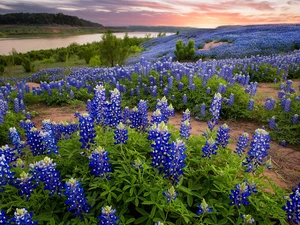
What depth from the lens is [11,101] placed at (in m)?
8.53

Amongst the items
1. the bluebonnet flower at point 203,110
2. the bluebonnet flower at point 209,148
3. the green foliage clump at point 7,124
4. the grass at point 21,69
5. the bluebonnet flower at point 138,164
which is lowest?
the grass at point 21,69

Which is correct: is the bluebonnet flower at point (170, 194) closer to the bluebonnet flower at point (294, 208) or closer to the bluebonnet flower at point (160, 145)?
the bluebonnet flower at point (160, 145)

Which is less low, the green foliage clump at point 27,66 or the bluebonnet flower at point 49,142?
the bluebonnet flower at point 49,142

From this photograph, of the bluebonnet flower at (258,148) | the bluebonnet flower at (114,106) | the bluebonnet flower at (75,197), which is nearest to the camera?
the bluebonnet flower at (75,197)

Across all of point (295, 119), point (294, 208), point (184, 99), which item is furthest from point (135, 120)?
point (295, 119)

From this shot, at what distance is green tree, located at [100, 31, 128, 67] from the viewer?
1562 cm

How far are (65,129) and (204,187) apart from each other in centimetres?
189

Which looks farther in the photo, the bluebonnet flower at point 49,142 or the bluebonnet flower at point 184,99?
the bluebonnet flower at point 184,99

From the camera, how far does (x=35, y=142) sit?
314cm

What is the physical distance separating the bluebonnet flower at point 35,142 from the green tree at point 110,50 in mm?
13091

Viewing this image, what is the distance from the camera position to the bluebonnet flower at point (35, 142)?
3137mm

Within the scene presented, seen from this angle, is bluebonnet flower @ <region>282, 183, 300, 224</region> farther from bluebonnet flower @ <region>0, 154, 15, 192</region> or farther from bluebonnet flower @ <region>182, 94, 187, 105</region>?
bluebonnet flower @ <region>182, 94, 187, 105</region>

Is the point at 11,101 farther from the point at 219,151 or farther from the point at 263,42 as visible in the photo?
the point at 263,42

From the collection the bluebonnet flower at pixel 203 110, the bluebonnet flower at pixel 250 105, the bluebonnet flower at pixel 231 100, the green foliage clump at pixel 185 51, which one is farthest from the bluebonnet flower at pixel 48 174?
the green foliage clump at pixel 185 51
